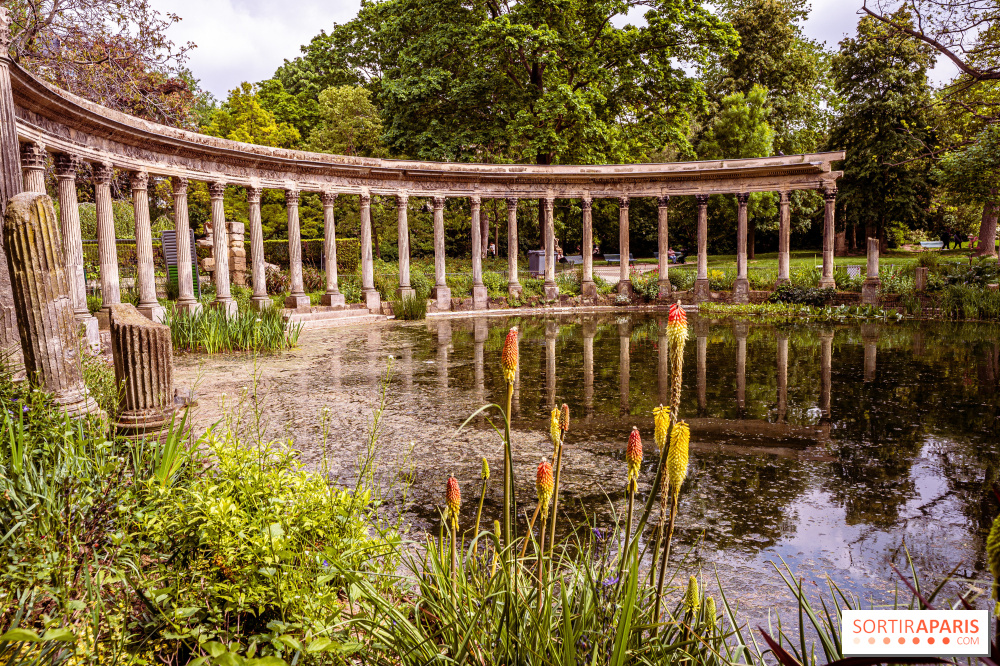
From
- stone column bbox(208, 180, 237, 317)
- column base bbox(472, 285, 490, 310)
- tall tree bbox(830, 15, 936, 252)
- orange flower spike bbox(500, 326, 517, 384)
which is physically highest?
tall tree bbox(830, 15, 936, 252)

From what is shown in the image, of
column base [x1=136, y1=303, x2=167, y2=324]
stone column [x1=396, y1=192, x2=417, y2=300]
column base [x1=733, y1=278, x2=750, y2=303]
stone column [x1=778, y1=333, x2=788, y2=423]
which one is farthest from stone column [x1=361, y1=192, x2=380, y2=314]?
column base [x1=733, y1=278, x2=750, y2=303]

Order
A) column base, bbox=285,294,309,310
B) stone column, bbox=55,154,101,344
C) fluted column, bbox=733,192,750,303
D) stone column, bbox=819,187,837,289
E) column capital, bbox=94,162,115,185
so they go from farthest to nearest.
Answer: fluted column, bbox=733,192,750,303 < stone column, bbox=819,187,837,289 < column base, bbox=285,294,309,310 < column capital, bbox=94,162,115,185 < stone column, bbox=55,154,101,344

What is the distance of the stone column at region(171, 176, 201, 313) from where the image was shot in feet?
73.1

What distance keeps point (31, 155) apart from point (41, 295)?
1237cm

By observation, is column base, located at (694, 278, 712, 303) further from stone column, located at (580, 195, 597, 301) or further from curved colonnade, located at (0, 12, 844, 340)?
stone column, located at (580, 195, 597, 301)

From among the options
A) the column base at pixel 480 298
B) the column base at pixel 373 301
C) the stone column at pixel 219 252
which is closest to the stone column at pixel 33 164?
the stone column at pixel 219 252

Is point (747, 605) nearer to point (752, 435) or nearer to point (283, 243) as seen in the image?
point (752, 435)

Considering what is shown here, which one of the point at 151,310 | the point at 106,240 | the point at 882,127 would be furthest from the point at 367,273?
the point at 882,127

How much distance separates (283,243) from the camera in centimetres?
3700

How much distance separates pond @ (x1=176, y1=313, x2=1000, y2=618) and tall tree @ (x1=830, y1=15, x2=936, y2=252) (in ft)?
76.6

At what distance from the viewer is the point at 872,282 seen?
25.2 m

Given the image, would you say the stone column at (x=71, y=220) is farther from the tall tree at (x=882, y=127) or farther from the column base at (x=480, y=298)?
the tall tree at (x=882, y=127)

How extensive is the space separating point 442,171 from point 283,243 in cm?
1277

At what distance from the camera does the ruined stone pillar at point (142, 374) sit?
258 inches
